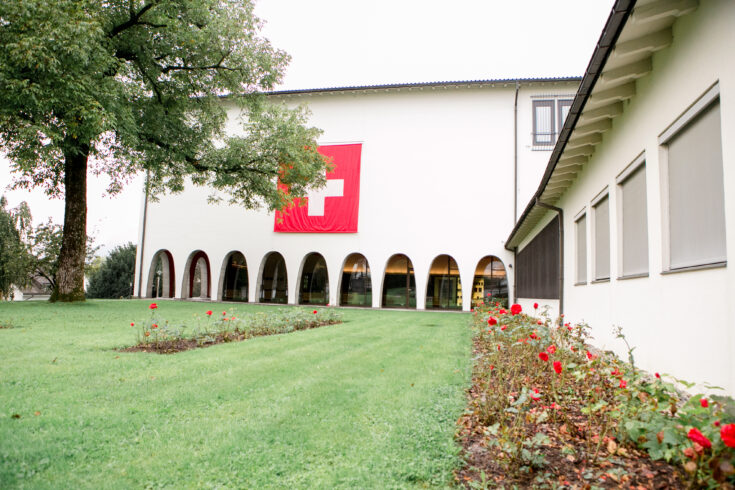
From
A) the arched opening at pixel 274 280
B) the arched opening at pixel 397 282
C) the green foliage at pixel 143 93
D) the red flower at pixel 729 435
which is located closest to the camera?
the red flower at pixel 729 435

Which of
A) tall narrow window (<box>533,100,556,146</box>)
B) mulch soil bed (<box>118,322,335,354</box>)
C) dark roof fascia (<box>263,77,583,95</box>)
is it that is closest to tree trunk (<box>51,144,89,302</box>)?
dark roof fascia (<box>263,77,583,95</box>)

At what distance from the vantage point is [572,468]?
274 centimetres

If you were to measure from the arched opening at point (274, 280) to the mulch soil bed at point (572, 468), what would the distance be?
22461 millimetres

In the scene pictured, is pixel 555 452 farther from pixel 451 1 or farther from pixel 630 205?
pixel 451 1

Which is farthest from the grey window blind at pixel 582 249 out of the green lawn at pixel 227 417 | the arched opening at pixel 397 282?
the arched opening at pixel 397 282

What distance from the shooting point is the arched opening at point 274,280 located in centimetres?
2497

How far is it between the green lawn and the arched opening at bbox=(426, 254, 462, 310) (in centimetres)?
1528

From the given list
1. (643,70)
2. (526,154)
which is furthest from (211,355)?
(526,154)

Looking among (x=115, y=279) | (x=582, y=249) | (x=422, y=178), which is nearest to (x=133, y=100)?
(x=422, y=178)

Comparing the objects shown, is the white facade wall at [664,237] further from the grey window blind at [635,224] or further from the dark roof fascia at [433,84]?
the dark roof fascia at [433,84]

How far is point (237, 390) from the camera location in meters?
4.62

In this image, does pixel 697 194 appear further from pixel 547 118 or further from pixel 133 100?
pixel 547 118

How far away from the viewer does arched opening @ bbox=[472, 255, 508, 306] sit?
2142cm

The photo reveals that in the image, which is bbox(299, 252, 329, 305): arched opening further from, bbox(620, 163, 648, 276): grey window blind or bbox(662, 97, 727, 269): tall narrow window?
bbox(662, 97, 727, 269): tall narrow window
